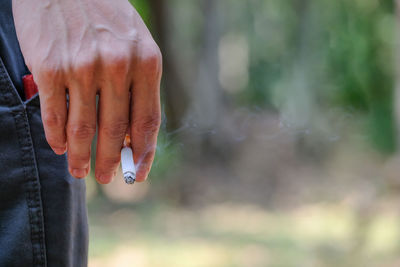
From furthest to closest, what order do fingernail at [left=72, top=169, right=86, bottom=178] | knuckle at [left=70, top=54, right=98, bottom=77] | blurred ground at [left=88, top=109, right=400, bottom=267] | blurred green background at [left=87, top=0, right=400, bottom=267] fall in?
blurred green background at [left=87, top=0, right=400, bottom=267]
blurred ground at [left=88, top=109, right=400, bottom=267]
fingernail at [left=72, top=169, right=86, bottom=178]
knuckle at [left=70, top=54, right=98, bottom=77]

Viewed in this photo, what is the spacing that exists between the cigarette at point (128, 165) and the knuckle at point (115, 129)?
3 cm

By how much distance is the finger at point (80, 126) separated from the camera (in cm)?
82

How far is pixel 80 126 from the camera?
85 centimetres

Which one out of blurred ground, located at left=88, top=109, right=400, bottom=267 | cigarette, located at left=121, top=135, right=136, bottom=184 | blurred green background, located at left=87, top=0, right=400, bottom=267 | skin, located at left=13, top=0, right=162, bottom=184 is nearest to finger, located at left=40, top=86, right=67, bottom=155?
skin, located at left=13, top=0, right=162, bottom=184

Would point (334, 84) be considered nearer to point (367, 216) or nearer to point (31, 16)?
point (367, 216)

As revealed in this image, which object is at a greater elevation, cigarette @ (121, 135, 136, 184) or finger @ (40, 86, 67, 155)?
finger @ (40, 86, 67, 155)

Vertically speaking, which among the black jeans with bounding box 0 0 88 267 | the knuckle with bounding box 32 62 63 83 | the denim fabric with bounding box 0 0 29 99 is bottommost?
the black jeans with bounding box 0 0 88 267

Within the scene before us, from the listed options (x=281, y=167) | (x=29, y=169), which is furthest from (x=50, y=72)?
(x=281, y=167)

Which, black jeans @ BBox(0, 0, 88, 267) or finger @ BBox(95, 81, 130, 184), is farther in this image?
black jeans @ BBox(0, 0, 88, 267)

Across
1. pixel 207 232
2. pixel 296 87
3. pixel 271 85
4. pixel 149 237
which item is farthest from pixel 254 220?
pixel 271 85

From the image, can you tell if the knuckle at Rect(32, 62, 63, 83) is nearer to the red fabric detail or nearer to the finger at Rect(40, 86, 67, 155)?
the finger at Rect(40, 86, 67, 155)

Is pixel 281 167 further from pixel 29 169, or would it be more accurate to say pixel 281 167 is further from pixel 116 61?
pixel 116 61

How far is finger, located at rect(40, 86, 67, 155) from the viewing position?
824 mm

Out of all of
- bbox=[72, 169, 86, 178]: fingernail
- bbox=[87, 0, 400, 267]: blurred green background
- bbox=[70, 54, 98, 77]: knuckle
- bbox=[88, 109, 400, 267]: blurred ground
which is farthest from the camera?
bbox=[87, 0, 400, 267]: blurred green background
